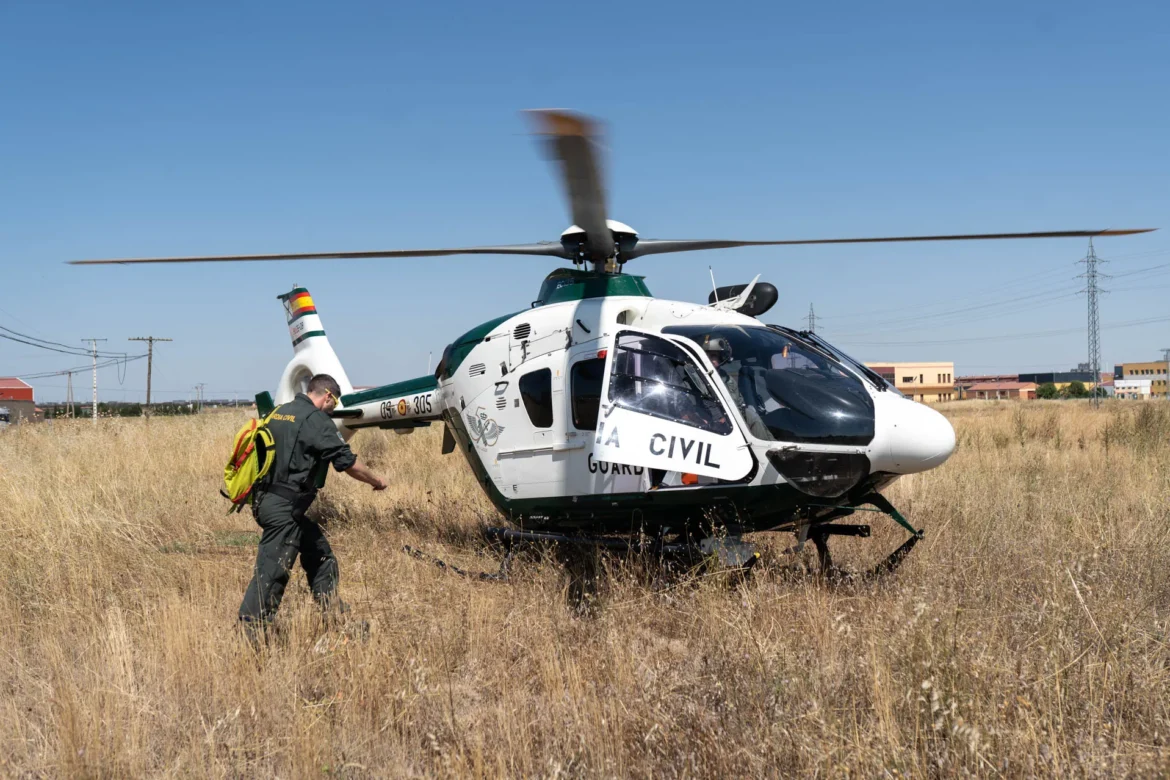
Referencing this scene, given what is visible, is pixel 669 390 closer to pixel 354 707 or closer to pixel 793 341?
pixel 793 341

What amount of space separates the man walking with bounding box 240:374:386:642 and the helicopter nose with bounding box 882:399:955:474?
11.2 ft

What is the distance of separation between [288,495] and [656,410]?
8.36 ft

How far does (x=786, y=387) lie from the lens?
19.3ft

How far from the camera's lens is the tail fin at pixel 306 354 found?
10.6 m

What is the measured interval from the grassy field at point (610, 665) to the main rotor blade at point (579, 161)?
262 cm

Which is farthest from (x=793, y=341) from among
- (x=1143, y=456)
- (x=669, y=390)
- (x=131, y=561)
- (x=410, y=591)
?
(x=1143, y=456)

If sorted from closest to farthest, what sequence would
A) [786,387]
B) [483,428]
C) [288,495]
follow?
[288,495] → [786,387] → [483,428]

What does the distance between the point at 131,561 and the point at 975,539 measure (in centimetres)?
734

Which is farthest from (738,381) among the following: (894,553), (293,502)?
(293,502)

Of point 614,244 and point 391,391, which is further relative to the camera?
point 391,391

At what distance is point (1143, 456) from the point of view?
38.4ft

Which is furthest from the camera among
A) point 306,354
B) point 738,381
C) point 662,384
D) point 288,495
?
point 306,354

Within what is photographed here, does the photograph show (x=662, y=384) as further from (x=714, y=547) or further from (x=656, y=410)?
(x=714, y=547)

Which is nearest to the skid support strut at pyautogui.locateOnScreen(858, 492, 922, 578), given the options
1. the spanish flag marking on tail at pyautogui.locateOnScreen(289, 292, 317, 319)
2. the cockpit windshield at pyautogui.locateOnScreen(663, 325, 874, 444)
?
the cockpit windshield at pyautogui.locateOnScreen(663, 325, 874, 444)
